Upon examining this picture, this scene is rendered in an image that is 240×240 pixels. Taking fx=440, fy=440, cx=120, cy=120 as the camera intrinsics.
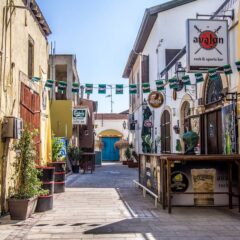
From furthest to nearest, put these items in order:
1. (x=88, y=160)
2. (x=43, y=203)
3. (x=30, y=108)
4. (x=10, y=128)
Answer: (x=88, y=160) → (x=30, y=108) → (x=43, y=203) → (x=10, y=128)

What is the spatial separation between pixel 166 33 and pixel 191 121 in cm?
836

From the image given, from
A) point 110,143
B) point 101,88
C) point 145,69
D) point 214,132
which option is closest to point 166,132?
point 145,69

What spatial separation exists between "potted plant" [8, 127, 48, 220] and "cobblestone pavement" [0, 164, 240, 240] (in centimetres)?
24

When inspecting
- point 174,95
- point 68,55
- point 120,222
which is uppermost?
point 68,55

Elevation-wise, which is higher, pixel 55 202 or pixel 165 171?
pixel 165 171

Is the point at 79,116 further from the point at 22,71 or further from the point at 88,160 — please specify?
the point at 22,71

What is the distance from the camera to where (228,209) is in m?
9.94

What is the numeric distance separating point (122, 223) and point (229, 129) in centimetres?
465

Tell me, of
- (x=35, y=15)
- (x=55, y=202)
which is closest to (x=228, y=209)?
(x=55, y=202)

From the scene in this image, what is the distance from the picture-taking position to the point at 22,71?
1037 cm

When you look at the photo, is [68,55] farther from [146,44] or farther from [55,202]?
[55,202]

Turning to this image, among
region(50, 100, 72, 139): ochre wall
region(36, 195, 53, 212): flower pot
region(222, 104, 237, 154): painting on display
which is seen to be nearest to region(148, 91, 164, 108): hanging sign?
region(50, 100, 72, 139): ochre wall

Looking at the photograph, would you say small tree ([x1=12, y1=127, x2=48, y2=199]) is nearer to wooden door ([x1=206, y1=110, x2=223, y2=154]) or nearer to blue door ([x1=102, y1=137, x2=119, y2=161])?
wooden door ([x1=206, y1=110, x2=223, y2=154])

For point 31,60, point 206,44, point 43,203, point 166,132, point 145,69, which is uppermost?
point 145,69
